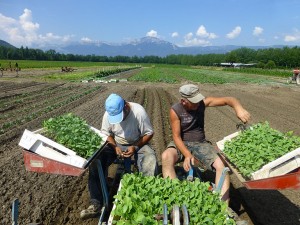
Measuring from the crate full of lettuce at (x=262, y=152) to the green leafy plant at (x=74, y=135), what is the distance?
70.1 inches

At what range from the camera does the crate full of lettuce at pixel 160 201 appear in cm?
306

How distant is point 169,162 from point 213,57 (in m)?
129

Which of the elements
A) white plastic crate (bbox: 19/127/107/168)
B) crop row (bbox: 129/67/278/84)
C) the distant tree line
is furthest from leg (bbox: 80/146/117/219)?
the distant tree line

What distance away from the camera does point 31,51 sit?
104938mm

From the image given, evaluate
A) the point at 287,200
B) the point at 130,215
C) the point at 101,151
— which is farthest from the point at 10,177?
the point at 287,200

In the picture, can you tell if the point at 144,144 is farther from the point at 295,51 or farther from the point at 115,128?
the point at 295,51

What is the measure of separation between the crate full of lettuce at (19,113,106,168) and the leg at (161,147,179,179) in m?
0.90

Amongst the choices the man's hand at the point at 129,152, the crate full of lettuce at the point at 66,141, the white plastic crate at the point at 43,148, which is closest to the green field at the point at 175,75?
the man's hand at the point at 129,152

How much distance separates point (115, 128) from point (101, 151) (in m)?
0.51

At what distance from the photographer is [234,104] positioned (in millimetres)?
4734

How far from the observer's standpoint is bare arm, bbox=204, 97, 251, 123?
4.52m

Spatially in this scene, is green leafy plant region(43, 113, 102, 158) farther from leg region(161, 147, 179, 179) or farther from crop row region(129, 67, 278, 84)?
crop row region(129, 67, 278, 84)

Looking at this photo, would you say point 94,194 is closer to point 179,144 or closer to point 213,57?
point 179,144

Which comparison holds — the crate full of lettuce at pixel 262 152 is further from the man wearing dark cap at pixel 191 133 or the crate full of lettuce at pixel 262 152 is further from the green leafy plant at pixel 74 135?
the green leafy plant at pixel 74 135
